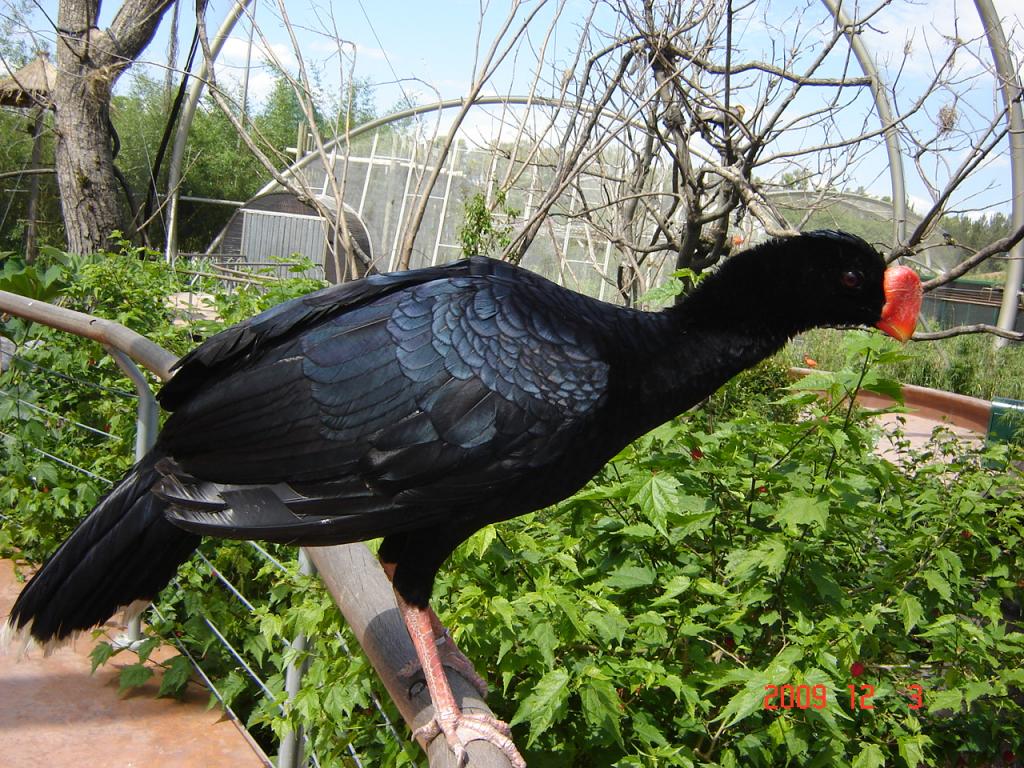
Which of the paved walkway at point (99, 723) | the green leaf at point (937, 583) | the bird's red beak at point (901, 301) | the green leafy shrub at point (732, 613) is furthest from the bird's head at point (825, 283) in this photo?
the paved walkway at point (99, 723)

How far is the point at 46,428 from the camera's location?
14.1ft

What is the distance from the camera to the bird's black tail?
185cm

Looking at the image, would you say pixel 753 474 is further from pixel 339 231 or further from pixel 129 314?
pixel 129 314

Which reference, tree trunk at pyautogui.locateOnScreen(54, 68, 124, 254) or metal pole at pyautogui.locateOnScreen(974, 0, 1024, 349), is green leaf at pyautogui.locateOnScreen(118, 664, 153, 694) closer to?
metal pole at pyautogui.locateOnScreen(974, 0, 1024, 349)

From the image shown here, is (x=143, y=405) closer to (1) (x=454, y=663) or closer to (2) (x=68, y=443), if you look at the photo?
(1) (x=454, y=663)

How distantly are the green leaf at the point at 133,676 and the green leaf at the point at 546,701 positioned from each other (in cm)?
216

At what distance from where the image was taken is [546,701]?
1.61 metres

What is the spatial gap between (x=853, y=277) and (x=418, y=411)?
3.58 feet

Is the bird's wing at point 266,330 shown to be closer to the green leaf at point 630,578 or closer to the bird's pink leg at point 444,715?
the bird's pink leg at point 444,715

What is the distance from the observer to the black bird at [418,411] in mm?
1722

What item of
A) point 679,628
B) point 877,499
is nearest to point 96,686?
point 679,628

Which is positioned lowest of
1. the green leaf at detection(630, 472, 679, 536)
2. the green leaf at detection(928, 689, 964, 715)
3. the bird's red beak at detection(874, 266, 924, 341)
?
the green leaf at detection(928, 689, 964, 715)

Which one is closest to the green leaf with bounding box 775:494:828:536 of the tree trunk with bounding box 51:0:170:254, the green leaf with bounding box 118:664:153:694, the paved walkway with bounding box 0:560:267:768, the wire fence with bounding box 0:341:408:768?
the wire fence with bounding box 0:341:408:768

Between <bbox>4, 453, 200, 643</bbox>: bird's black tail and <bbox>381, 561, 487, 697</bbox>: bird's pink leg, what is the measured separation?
1.70 ft
